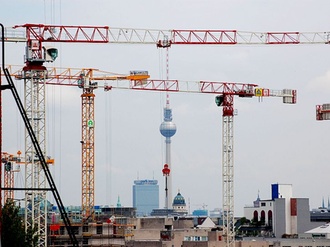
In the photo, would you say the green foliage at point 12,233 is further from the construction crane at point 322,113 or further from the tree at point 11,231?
the construction crane at point 322,113

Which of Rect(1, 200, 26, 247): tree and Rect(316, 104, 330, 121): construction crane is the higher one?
Rect(316, 104, 330, 121): construction crane

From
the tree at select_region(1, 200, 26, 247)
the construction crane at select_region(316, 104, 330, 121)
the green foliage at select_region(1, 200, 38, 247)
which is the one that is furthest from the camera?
the construction crane at select_region(316, 104, 330, 121)

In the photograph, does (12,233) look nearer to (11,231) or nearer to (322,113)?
(11,231)

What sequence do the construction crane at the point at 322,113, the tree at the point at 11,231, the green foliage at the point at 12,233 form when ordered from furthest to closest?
the construction crane at the point at 322,113
the green foliage at the point at 12,233
the tree at the point at 11,231

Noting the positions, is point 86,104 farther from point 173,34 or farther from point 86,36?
point 86,36

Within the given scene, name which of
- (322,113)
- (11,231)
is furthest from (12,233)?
(322,113)

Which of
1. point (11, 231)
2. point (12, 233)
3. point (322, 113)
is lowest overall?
point (12, 233)

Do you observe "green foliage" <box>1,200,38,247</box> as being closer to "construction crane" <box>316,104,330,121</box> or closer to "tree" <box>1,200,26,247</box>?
"tree" <box>1,200,26,247</box>

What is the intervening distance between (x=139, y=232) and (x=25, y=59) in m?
79.3

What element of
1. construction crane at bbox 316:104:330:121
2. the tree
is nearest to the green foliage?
the tree

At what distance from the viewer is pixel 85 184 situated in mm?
148875

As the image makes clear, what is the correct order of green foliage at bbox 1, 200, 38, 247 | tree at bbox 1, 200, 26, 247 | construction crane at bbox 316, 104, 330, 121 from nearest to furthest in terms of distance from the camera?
tree at bbox 1, 200, 26, 247 < green foliage at bbox 1, 200, 38, 247 < construction crane at bbox 316, 104, 330, 121

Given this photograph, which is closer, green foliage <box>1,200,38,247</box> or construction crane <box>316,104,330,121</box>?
green foliage <box>1,200,38,247</box>

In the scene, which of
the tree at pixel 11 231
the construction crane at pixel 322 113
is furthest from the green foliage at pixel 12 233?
the construction crane at pixel 322 113
